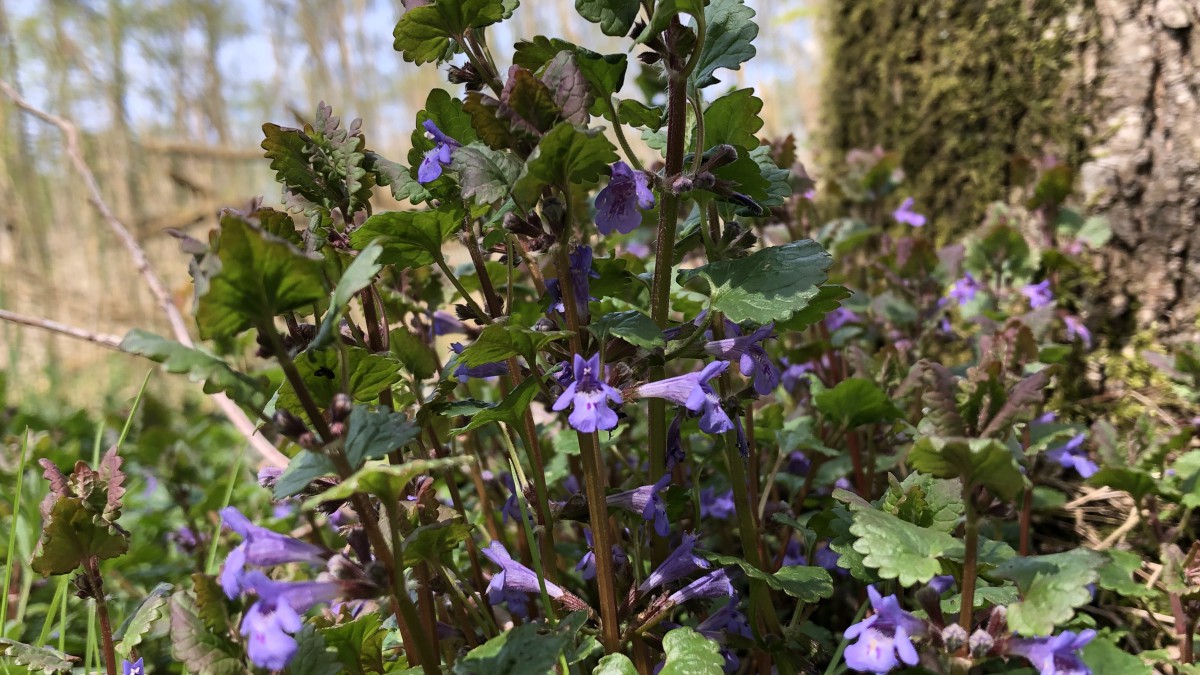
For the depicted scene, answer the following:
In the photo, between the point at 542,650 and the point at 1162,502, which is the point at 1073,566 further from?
the point at 1162,502

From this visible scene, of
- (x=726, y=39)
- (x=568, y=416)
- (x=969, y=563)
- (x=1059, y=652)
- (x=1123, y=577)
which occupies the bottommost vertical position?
(x=1123, y=577)

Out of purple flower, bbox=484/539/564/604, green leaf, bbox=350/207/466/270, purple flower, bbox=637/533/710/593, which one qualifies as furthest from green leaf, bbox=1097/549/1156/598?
green leaf, bbox=350/207/466/270

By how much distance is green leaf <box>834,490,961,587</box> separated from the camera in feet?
3.25

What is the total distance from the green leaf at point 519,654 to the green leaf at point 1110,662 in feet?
2.99

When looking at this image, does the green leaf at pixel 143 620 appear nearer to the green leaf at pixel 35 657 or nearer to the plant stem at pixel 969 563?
the green leaf at pixel 35 657

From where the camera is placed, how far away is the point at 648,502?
125 cm

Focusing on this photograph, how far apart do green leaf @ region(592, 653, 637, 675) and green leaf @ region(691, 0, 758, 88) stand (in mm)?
890

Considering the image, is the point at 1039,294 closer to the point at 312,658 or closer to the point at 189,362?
the point at 312,658

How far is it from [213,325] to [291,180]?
1.35 feet

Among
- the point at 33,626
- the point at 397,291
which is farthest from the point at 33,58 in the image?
the point at 397,291

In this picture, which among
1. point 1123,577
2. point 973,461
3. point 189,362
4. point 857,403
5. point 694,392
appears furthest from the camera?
point 857,403

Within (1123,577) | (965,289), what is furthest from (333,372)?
(965,289)

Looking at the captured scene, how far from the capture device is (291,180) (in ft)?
3.90

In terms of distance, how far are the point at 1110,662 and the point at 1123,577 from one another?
18.1 inches
